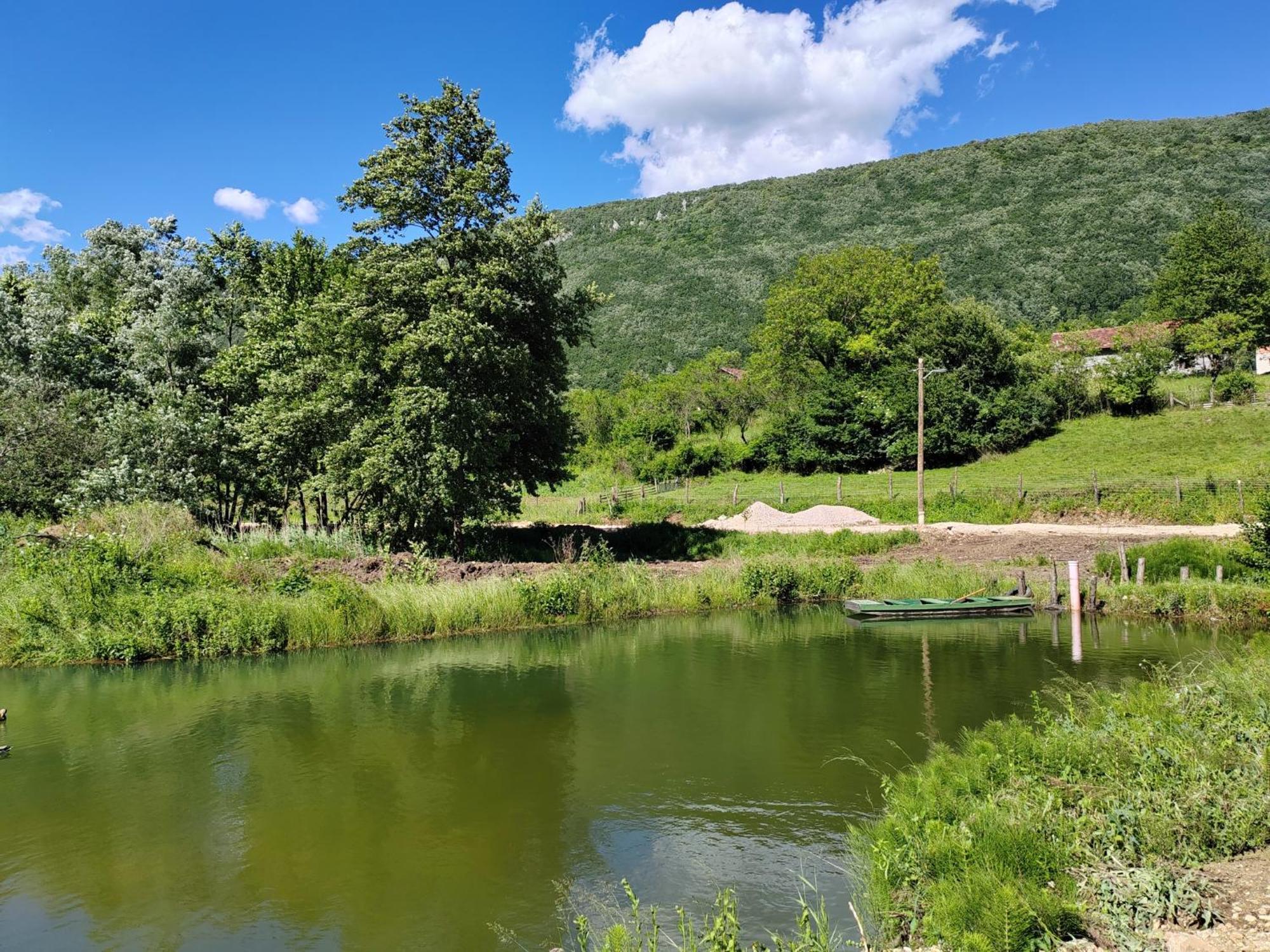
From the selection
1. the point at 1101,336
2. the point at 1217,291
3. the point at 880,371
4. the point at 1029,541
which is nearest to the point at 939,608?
the point at 1029,541

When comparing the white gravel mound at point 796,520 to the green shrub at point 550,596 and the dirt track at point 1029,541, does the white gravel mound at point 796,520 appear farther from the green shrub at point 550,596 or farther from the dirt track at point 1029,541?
the green shrub at point 550,596

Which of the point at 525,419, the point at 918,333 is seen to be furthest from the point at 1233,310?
the point at 525,419

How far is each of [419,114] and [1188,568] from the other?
2482cm

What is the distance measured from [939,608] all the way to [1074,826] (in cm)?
1523

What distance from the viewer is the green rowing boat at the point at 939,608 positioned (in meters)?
21.2

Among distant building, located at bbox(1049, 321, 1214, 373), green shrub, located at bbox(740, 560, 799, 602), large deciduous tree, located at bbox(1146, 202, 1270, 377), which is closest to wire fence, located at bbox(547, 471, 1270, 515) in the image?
green shrub, located at bbox(740, 560, 799, 602)

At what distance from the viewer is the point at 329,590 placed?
19.3 metres

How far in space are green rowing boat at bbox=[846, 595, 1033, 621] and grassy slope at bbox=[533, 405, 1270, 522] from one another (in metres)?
13.2

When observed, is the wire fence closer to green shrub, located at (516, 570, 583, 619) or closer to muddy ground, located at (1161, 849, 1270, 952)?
green shrub, located at (516, 570, 583, 619)

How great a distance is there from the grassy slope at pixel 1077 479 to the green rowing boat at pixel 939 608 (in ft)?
43.4

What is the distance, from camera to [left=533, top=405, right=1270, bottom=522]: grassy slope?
32312mm

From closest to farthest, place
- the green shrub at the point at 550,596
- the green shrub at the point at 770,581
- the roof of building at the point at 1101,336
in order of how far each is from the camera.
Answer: the green shrub at the point at 550,596, the green shrub at the point at 770,581, the roof of building at the point at 1101,336

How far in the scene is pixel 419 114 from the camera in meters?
24.3

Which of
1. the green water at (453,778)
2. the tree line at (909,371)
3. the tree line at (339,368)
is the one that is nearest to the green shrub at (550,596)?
the green water at (453,778)
